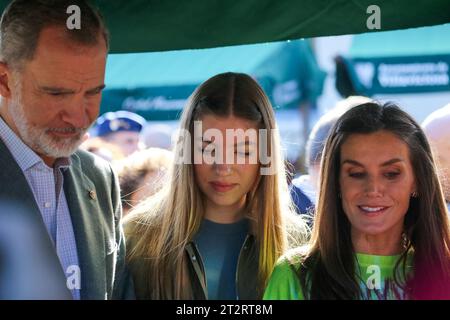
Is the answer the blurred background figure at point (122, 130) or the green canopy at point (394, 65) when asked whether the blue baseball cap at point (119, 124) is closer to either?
the blurred background figure at point (122, 130)

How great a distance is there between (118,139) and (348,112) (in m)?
2.02

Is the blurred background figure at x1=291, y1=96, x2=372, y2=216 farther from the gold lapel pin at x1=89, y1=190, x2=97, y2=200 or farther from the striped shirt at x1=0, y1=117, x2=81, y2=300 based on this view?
the striped shirt at x1=0, y1=117, x2=81, y2=300

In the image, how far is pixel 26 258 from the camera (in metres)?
2.13

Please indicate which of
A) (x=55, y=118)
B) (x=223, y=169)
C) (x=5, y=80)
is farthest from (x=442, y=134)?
(x=5, y=80)

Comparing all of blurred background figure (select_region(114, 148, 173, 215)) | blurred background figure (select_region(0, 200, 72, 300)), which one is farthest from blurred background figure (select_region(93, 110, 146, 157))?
blurred background figure (select_region(0, 200, 72, 300))

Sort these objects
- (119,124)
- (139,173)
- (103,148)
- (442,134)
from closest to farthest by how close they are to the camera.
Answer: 1. (442,134)
2. (139,173)
3. (119,124)
4. (103,148)

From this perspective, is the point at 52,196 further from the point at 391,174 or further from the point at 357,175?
the point at 391,174

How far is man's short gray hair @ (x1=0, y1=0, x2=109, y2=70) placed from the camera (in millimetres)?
2172

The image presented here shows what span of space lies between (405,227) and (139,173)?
4.46ft

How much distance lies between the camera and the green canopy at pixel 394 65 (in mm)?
2951

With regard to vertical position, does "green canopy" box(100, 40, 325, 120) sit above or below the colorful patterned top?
above

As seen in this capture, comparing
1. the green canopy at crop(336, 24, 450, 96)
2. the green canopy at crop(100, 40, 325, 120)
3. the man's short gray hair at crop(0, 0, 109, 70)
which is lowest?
the man's short gray hair at crop(0, 0, 109, 70)
